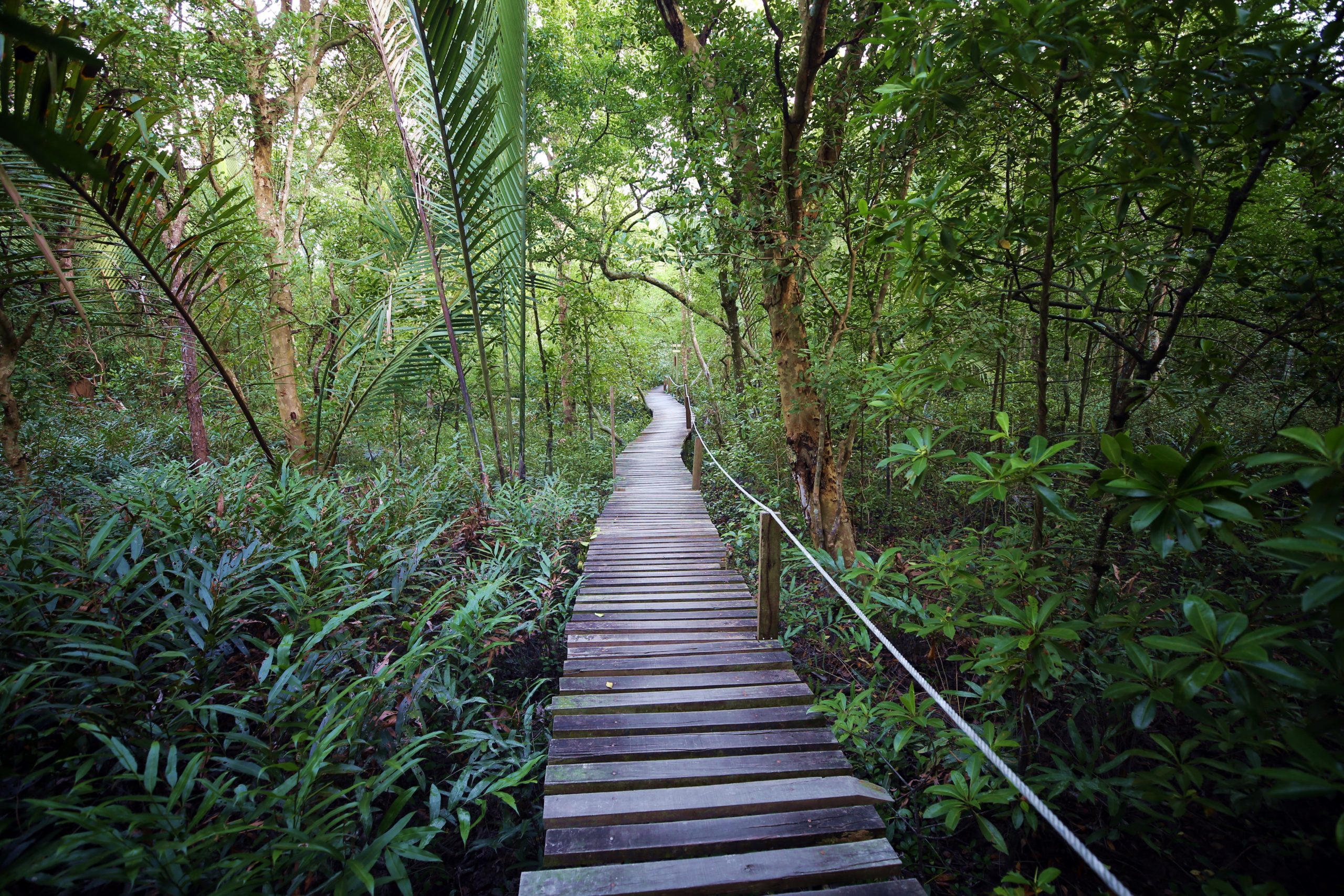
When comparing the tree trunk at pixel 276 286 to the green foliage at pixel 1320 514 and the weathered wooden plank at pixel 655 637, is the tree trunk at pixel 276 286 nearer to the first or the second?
the weathered wooden plank at pixel 655 637

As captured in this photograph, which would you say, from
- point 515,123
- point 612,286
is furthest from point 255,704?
point 612,286

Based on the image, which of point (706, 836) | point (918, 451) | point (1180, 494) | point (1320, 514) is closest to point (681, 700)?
point (706, 836)

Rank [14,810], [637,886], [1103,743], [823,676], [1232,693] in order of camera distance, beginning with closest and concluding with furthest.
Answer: [1232,693], [14,810], [637,886], [1103,743], [823,676]

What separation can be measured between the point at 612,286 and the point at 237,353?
6.59m

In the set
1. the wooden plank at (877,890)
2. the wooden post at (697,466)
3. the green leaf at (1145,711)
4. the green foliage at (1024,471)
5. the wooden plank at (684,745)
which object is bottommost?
the wooden plank at (877,890)

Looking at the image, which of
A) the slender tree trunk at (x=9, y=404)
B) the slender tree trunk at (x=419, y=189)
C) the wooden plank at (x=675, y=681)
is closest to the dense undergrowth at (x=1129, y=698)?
the wooden plank at (x=675, y=681)

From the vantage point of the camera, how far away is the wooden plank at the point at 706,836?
6.35 feet

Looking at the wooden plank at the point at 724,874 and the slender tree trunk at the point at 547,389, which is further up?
the slender tree trunk at the point at 547,389

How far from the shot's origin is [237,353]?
7.00 m

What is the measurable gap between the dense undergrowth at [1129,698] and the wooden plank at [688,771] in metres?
0.25

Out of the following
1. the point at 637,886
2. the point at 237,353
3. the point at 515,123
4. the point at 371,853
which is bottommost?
the point at 637,886

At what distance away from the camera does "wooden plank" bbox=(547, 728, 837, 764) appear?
2.44m

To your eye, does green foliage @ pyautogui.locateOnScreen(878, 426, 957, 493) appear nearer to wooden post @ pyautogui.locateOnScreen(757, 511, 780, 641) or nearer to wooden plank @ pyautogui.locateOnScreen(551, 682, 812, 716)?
wooden post @ pyautogui.locateOnScreen(757, 511, 780, 641)

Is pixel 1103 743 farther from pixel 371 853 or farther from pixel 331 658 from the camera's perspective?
pixel 331 658
